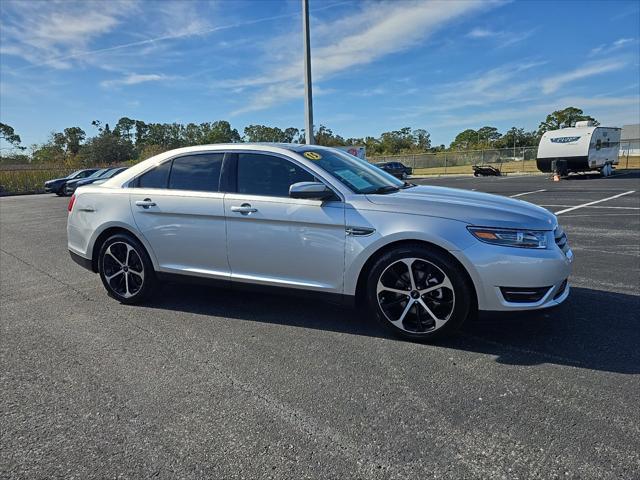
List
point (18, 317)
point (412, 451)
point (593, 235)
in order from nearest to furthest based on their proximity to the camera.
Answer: point (412, 451) → point (18, 317) → point (593, 235)

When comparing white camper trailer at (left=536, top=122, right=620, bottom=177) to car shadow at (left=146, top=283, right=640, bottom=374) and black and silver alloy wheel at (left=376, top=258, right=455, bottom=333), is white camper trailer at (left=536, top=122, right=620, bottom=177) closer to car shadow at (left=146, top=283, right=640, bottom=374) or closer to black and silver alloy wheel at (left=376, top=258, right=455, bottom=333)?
car shadow at (left=146, top=283, right=640, bottom=374)

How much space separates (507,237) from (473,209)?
1.09ft

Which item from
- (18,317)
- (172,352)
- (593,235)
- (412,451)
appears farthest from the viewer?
(593,235)

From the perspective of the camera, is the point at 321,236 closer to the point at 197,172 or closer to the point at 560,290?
the point at 197,172

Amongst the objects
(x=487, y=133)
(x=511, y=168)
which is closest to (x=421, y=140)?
(x=487, y=133)

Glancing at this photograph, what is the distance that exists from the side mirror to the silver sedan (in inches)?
0.5

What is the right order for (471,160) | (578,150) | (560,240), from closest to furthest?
1. (560,240)
2. (578,150)
3. (471,160)

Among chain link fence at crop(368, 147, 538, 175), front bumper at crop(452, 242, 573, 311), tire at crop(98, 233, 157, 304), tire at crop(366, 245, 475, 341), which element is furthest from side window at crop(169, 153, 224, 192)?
chain link fence at crop(368, 147, 538, 175)

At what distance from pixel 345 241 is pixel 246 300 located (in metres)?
1.63

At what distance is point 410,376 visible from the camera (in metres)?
3.10

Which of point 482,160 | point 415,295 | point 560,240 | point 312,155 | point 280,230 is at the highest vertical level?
point 482,160

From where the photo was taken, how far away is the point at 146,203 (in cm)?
458

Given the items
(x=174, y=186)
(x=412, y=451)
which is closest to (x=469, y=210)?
(x=412, y=451)

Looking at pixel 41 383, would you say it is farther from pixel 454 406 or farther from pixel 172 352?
pixel 454 406
